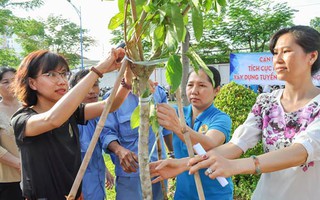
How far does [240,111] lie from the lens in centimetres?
386

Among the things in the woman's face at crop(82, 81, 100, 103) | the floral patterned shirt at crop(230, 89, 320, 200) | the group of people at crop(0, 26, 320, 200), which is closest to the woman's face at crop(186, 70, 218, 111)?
the group of people at crop(0, 26, 320, 200)

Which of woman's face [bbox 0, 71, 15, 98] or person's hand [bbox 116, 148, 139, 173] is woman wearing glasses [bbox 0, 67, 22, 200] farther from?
person's hand [bbox 116, 148, 139, 173]

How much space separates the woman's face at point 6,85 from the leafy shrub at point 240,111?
2358mm

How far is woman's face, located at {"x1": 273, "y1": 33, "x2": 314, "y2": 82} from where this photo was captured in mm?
1475

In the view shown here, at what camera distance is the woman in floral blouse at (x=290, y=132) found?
135 centimetres

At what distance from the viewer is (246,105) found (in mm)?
Answer: 3873

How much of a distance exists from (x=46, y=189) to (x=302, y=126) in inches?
48.7

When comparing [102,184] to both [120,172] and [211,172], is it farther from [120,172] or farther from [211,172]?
[211,172]

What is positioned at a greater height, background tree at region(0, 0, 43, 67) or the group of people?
background tree at region(0, 0, 43, 67)

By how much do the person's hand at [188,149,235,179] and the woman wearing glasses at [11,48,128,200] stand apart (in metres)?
0.59

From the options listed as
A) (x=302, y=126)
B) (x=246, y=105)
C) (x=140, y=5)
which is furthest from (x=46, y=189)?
(x=246, y=105)

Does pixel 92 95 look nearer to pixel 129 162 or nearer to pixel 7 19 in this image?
pixel 129 162

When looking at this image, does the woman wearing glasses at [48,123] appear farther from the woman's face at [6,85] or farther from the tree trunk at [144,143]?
the woman's face at [6,85]

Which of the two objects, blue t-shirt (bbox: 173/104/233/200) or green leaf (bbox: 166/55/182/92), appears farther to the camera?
blue t-shirt (bbox: 173/104/233/200)
